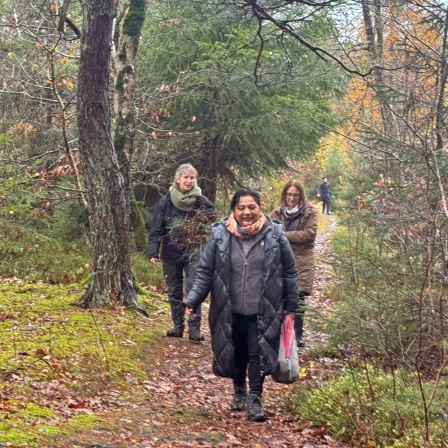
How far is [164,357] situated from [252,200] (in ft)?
9.48

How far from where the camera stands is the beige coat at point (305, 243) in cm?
862

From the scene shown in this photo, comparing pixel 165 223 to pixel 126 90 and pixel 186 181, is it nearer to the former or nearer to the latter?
pixel 186 181

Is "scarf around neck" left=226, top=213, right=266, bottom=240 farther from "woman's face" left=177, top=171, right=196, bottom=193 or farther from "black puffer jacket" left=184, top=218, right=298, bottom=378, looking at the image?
"woman's face" left=177, top=171, right=196, bottom=193

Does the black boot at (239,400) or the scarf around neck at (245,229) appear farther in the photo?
the black boot at (239,400)

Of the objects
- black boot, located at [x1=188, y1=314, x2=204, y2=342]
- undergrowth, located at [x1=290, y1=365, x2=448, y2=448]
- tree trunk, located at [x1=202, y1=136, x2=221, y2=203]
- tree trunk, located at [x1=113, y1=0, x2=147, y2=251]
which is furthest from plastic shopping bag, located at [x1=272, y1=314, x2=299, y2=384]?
tree trunk, located at [x1=202, y1=136, x2=221, y2=203]

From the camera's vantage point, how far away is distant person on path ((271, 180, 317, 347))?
8.62m

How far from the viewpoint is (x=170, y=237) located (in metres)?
8.44

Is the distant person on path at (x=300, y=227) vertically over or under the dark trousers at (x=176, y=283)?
over

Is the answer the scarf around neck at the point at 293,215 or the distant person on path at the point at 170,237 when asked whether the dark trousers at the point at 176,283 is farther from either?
the scarf around neck at the point at 293,215

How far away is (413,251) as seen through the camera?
22.5 ft

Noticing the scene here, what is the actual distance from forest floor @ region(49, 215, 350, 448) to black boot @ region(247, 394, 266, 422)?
6cm

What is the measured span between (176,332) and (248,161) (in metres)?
8.99

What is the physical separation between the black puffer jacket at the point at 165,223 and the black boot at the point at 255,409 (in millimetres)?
2888

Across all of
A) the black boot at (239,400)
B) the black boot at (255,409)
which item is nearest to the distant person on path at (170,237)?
the black boot at (239,400)
